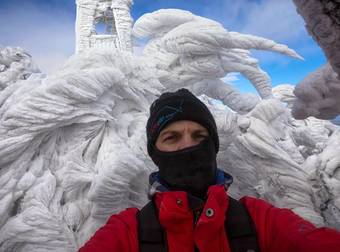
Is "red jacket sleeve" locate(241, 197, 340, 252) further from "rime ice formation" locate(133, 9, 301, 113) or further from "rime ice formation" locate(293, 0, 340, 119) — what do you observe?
"rime ice formation" locate(133, 9, 301, 113)

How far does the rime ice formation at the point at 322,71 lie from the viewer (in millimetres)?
511

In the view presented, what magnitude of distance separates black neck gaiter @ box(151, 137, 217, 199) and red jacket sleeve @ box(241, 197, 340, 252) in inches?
6.7

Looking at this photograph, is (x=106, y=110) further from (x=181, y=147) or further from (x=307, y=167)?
(x=307, y=167)

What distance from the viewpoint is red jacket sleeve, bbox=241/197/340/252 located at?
842 millimetres

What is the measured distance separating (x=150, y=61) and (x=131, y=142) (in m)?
0.91

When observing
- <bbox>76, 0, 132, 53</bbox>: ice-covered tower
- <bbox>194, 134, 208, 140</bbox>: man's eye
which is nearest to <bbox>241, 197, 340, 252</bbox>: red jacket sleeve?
<bbox>194, 134, 208, 140</bbox>: man's eye

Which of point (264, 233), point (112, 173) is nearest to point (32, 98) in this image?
point (112, 173)

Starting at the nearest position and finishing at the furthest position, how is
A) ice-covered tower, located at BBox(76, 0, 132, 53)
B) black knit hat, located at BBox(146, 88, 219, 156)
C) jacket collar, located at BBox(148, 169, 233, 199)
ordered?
jacket collar, located at BBox(148, 169, 233, 199), black knit hat, located at BBox(146, 88, 219, 156), ice-covered tower, located at BBox(76, 0, 132, 53)

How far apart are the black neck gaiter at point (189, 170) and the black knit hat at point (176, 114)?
0.11 metres

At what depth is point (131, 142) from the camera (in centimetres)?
205

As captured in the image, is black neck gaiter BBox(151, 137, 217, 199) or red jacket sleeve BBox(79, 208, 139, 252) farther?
black neck gaiter BBox(151, 137, 217, 199)

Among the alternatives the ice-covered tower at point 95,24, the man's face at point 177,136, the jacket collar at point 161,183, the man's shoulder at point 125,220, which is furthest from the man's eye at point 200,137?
the ice-covered tower at point 95,24

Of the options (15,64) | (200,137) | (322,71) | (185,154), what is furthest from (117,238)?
(15,64)

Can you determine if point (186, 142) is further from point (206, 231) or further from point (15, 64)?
point (15, 64)
